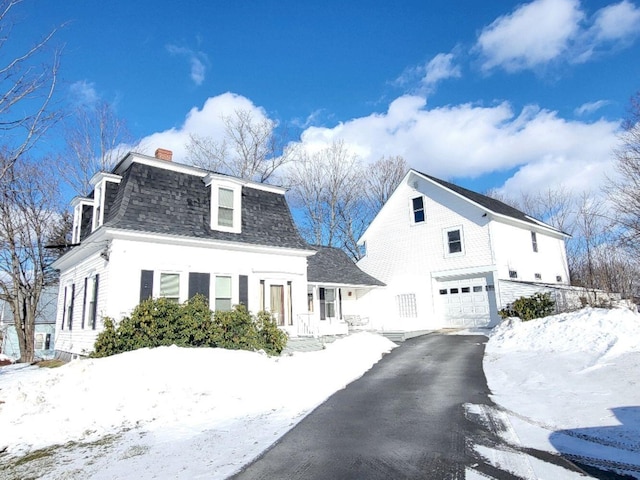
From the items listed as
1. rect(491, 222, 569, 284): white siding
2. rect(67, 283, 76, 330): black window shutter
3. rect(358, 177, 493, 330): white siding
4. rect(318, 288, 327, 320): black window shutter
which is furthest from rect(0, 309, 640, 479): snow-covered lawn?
rect(358, 177, 493, 330): white siding

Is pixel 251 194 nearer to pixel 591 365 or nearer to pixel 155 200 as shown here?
pixel 155 200

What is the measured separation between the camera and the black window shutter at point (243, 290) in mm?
14305

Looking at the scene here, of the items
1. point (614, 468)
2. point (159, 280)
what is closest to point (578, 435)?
point (614, 468)

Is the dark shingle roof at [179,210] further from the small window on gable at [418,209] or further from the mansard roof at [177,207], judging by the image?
the small window on gable at [418,209]

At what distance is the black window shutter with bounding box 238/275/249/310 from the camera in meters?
14.3

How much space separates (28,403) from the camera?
6.43 meters

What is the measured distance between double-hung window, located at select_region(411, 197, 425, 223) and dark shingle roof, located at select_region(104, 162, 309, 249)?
34.0 ft

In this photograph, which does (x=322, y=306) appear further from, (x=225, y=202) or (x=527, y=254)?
(x=527, y=254)

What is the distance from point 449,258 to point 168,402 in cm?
1841

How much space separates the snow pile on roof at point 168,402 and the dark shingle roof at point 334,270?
1079 cm

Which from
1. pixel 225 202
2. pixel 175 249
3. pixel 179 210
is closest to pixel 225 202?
pixel 225 202

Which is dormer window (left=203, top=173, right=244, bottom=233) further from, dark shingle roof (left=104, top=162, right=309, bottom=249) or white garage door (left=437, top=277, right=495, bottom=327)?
white garage door (left=437, top=277, right=495, bottom=327)

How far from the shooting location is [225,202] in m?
15.1

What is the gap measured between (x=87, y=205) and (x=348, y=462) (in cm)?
1595
